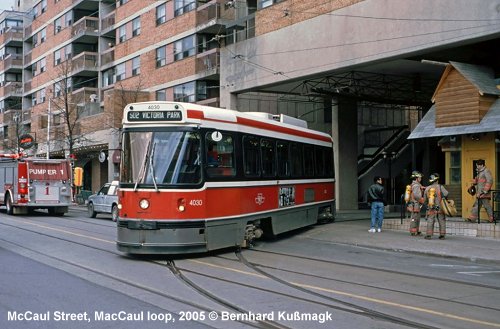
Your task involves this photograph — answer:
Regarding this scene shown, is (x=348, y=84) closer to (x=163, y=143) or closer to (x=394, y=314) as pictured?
(x=163, y=143)

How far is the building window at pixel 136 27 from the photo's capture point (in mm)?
43906

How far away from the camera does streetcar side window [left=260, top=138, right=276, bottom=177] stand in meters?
14.5

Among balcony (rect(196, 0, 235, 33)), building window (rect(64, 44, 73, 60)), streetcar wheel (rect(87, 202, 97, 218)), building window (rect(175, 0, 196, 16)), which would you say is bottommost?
streetcar wheel (rect(87, 202, 97, 218))

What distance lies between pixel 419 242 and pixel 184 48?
26587 mm

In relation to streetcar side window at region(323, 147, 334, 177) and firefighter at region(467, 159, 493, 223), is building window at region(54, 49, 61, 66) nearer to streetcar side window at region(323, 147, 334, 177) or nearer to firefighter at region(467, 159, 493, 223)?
streetcar side window at region(323, 147, 334, 177)

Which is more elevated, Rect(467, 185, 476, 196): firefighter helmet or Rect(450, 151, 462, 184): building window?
Rect(450, 151, 462, 184): building window

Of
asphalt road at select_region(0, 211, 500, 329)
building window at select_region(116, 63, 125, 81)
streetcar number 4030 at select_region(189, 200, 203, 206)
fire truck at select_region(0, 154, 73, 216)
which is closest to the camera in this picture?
asphalt road at select_region(0, 211, 500, 329)

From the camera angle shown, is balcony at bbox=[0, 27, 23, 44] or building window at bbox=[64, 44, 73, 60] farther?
balcony at bbox=[0, 27, 23, 44]

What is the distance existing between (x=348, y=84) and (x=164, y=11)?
56.3 feet

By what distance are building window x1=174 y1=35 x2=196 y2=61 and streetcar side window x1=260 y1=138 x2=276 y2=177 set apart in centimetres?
2382

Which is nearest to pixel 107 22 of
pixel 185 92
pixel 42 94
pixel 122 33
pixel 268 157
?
pixel 122 33

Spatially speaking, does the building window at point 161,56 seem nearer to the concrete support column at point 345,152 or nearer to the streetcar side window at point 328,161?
the concrete support column at point 345,152

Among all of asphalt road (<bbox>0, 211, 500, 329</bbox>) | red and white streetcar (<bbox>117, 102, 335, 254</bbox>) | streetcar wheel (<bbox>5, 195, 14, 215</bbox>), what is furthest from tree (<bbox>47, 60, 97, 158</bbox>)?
asphalt road (<bbox>0, 211, 500, 329</bbox>)

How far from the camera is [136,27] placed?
44406mm
